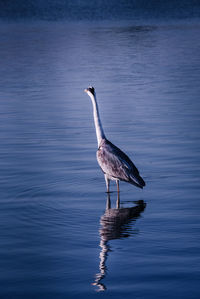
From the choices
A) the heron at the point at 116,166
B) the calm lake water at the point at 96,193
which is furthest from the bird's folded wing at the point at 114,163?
the calm lake water at the point at 96,193

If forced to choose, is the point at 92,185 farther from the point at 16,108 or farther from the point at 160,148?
the point at 16,108

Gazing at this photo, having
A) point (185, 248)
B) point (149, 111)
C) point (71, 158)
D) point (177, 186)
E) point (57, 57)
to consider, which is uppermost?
point (57, 57)

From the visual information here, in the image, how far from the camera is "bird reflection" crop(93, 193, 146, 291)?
9.40 m

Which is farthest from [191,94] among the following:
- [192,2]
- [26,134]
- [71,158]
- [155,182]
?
[192,2]

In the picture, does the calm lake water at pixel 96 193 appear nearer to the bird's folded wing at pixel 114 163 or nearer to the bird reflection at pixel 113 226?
the bird reflection at pixel 113 226

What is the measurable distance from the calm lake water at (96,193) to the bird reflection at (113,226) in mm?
17

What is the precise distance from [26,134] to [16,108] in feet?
16.4

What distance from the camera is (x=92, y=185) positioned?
1426cm

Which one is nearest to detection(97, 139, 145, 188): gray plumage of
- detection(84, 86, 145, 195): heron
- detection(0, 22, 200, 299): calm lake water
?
detection(84, 86, 145, 195): heron

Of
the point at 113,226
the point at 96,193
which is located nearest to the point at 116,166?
the point at 96,193

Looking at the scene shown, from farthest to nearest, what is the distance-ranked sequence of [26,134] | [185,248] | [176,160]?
[26,134], [176,160], [185,248]

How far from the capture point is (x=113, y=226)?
11.4 meters

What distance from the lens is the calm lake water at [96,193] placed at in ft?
29.6

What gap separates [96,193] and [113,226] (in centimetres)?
235
